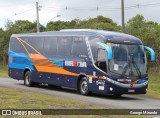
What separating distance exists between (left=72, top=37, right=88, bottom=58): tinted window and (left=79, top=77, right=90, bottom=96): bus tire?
48.9 inches

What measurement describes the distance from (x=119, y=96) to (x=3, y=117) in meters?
12.3

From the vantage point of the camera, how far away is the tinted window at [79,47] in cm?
2270

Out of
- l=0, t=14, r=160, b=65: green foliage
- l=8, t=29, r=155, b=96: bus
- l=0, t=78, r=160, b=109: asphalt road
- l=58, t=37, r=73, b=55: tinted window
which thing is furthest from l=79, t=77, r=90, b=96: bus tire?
l=0, t=14, r=160, b=65: green foliage

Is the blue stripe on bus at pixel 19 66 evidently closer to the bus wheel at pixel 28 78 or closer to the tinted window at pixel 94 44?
the bus wheel at pixel 28 78

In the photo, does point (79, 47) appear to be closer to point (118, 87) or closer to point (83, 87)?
point (83, 87)

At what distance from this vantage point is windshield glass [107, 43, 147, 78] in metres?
21.4

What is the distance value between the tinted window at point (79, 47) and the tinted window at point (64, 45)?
42cm

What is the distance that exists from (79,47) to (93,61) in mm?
1577

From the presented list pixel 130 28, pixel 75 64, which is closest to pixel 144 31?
pixel 130 28

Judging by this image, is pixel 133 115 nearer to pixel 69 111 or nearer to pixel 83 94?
pixel 69 111

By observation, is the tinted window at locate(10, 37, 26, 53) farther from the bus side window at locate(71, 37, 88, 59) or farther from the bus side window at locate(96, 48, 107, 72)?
the bus side window at locate(96, 48, 107, 72)

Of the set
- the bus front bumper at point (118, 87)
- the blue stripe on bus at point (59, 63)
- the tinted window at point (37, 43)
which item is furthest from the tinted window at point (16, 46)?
the bus front bumper at point (118, 87)

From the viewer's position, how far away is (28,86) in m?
28.4

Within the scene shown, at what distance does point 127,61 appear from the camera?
21.6 m
